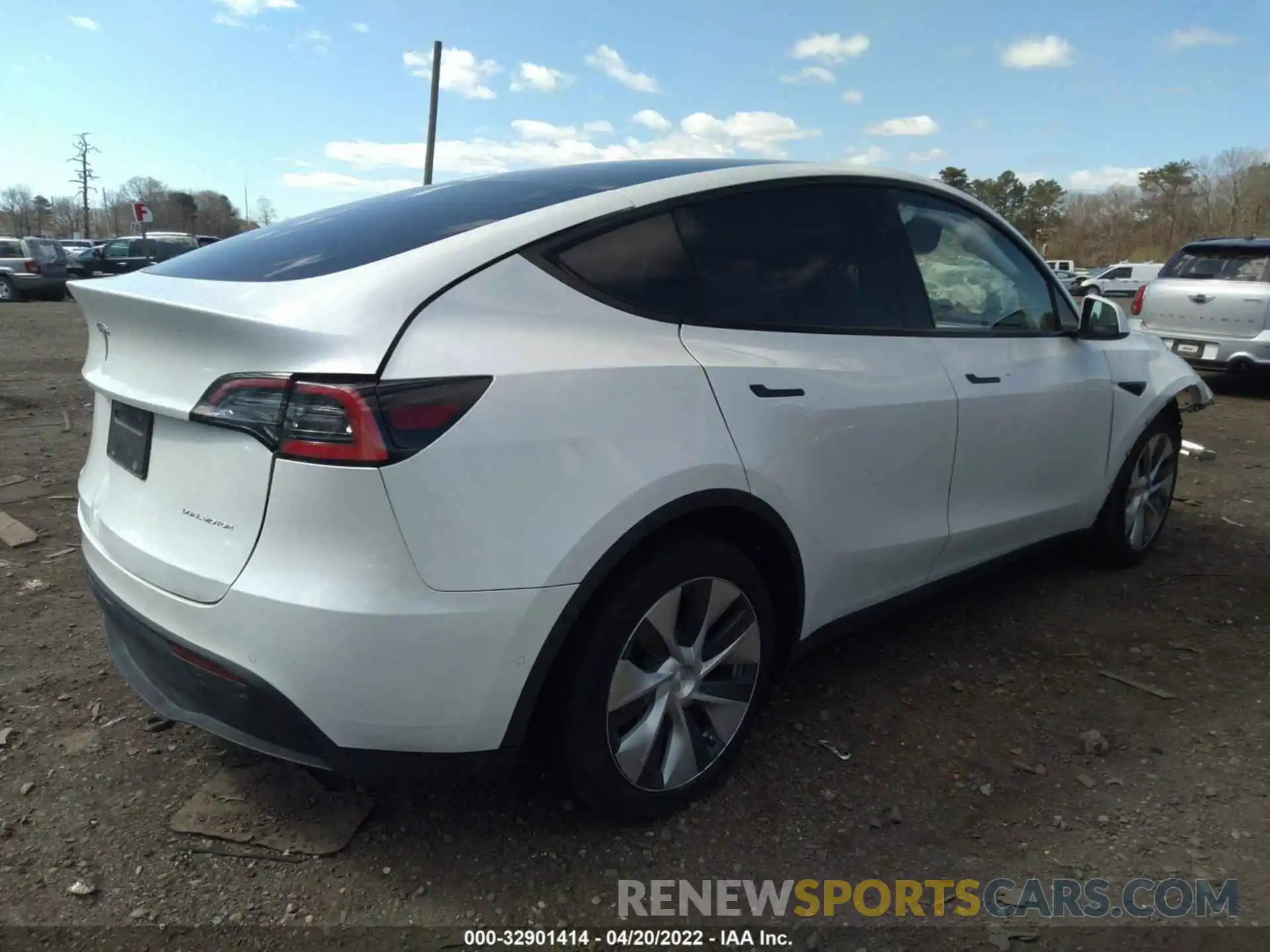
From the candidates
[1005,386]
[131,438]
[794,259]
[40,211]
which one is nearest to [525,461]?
[131,438]

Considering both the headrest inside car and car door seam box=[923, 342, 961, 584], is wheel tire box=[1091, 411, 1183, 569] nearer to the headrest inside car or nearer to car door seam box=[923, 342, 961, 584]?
car door seam box=[923, 342, 961, 584]

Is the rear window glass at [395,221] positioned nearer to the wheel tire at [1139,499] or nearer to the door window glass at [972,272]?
the door window glass at [972,272]

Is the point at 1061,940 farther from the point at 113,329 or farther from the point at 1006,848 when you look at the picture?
the point at 113,329

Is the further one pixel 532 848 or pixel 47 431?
pixel 47 431

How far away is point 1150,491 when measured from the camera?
14.4 feet

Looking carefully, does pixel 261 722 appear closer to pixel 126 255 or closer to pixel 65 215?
pixel 126 255

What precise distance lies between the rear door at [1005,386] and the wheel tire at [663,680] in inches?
41.8

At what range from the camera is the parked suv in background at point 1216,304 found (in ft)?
31.0

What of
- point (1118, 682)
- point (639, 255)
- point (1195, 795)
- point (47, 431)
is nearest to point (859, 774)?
point (1195, 795)

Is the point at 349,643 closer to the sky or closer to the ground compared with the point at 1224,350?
closer to the ground

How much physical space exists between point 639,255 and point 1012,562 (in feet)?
7.22

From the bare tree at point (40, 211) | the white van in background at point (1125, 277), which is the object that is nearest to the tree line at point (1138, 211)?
the white van in background at point (1125, 277)

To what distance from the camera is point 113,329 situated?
2.28m

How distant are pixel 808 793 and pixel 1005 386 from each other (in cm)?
162
